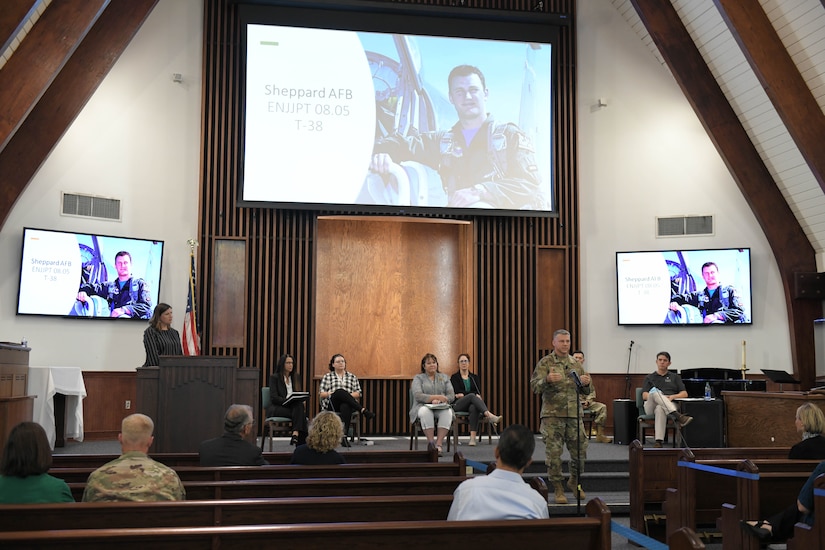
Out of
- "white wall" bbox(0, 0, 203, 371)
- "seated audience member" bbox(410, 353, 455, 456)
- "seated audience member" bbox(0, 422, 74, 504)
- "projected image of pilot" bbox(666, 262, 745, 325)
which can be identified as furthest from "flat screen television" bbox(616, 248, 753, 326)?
"seated audience member" bbox(0, 422, 74, 504)

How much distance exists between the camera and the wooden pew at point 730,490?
15.7ft

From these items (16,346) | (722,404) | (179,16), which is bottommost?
(722,404)

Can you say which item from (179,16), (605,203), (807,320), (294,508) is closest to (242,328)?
(179,16)

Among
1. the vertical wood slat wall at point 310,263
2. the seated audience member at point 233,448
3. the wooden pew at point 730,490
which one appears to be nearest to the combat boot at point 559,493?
the wooden pew at point 730,490

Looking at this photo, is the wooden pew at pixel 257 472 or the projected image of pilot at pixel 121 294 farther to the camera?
the projected image of pilot at pixel 121 294

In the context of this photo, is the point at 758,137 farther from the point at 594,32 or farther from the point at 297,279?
the point at 297,279

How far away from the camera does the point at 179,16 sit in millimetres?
11070

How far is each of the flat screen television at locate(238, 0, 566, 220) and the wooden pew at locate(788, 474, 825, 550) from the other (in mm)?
7461

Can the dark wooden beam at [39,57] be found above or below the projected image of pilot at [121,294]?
above

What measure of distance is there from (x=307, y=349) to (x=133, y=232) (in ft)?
8.53

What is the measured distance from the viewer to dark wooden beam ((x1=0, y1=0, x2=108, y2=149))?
8.09m

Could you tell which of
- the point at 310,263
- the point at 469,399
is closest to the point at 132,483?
the point at 469,399

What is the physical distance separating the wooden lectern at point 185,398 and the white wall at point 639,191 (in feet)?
21.5

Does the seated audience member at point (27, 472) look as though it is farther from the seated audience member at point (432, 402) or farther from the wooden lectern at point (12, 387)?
the seated audience member at point (432, 402)
